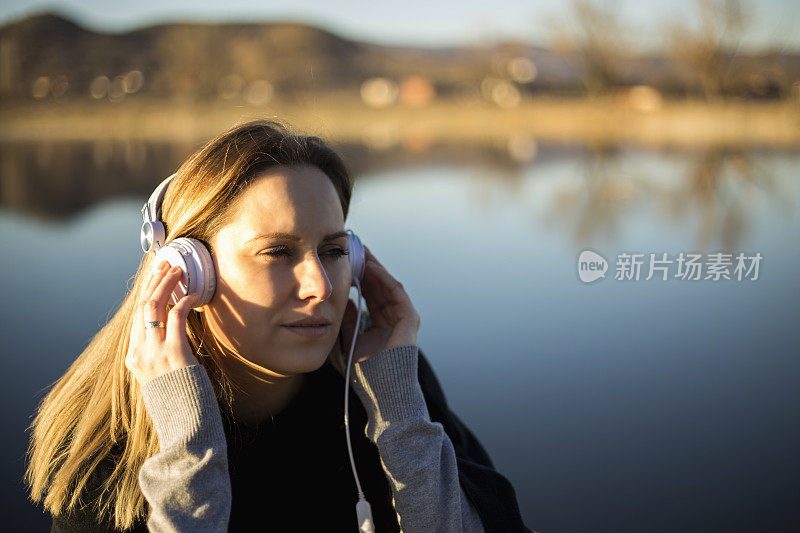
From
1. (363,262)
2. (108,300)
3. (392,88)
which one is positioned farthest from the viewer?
(392,88)

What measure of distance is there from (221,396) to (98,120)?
1147 cm

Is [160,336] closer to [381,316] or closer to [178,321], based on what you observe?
[178,321]

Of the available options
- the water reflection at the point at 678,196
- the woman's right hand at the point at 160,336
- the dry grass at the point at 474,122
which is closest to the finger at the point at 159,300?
the woman's right hand at the point at 160,336

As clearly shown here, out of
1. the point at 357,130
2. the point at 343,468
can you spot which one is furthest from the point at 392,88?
the point at 343,468

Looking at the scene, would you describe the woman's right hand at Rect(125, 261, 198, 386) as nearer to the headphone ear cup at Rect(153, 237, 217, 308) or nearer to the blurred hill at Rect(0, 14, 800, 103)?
the headphone ear cup at Rect(153, 237, 217, 308)

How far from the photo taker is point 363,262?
1113 millimetres

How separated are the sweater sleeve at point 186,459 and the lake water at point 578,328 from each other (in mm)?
567

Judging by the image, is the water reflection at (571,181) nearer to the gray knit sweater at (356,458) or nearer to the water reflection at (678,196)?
the water reflection at (678,196)

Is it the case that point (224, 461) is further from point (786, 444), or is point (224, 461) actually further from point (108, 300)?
point (108, 300)

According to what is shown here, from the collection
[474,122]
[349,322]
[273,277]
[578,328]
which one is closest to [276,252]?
[273,277]

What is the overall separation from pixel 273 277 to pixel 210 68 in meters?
20.8

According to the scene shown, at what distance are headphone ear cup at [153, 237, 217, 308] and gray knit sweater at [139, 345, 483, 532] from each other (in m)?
0.10

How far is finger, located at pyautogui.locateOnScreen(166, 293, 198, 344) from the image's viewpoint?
2.85ft

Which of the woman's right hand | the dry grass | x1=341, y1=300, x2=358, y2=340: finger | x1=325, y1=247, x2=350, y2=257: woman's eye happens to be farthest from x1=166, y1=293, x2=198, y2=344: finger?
the dry grass
